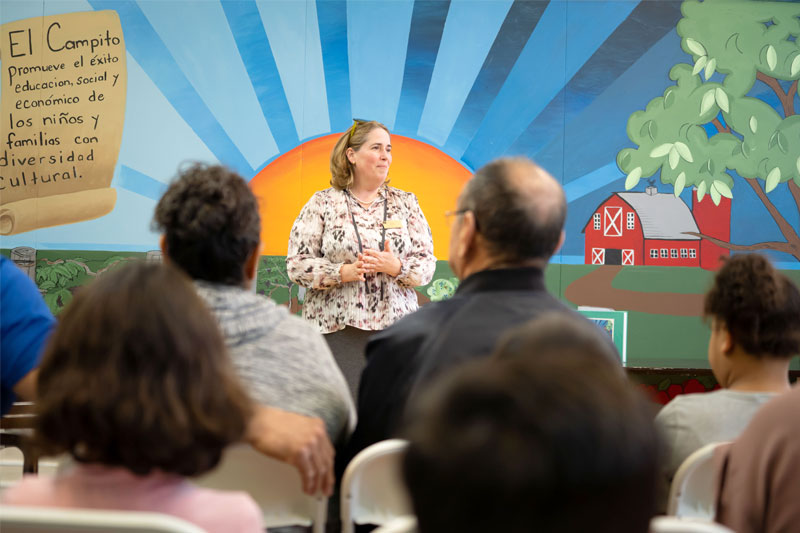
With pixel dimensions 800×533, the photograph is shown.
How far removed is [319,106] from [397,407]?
3480 mm

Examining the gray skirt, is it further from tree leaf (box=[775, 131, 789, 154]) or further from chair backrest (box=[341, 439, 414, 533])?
tree leaf (box=[775, 131, 789, 154])

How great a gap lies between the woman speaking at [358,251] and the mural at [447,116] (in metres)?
1.44

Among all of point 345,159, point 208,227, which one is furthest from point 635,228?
point 208,227

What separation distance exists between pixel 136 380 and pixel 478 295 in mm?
923

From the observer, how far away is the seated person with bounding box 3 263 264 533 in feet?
2.78

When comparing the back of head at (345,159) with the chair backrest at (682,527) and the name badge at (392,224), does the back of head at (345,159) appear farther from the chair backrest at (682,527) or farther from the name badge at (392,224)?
the chair backrest at (682,527)

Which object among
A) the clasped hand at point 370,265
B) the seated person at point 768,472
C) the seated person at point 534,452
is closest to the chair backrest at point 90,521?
the seated person at point 534,452

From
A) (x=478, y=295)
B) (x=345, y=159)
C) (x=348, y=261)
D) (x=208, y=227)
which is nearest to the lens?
(x=208, y=227)

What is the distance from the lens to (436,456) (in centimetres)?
47

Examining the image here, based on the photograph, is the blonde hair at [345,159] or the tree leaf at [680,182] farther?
the tree leaf at [680,182]

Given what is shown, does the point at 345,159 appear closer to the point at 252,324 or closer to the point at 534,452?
the point at 252,324

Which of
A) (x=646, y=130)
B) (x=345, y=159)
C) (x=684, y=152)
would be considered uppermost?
(x=646, y=130)

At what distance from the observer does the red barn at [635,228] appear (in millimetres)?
4812

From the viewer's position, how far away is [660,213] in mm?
4820
